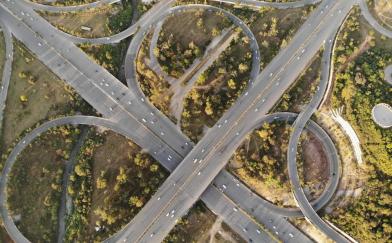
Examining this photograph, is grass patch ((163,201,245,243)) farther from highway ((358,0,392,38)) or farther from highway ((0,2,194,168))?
highway ((358,0,392,38))

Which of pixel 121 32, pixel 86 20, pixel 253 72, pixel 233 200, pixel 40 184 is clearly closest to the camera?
pixel 233 200

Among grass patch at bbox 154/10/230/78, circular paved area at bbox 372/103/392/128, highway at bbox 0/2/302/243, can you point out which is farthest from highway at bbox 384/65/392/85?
highway at bbox 0/2/302/243

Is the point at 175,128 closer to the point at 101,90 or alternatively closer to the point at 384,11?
the point at 101,90

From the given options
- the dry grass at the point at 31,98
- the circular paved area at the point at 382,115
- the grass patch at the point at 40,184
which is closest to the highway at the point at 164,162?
the grass patch at the point at 40,184

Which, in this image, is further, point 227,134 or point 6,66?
point 6,66

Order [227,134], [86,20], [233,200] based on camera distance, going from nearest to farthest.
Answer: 1. [233,200]
2. [227,134]
3. [86,20]

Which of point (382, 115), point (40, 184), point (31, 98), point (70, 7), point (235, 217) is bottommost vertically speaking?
point (40, 184)

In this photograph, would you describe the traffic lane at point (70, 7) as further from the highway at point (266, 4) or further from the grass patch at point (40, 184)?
the grass patch at point (40, 184)

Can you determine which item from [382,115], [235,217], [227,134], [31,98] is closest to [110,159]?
[31,98]
